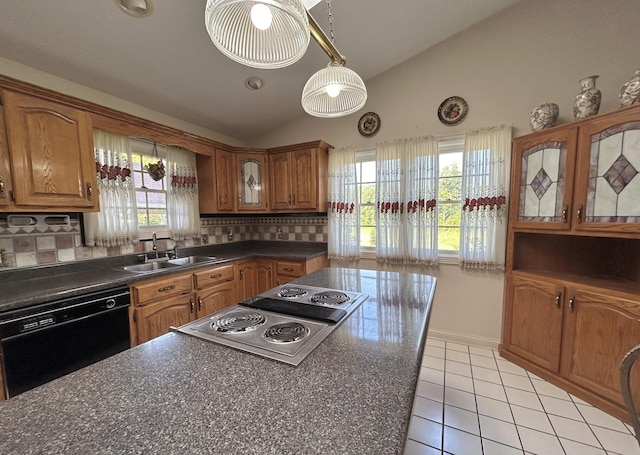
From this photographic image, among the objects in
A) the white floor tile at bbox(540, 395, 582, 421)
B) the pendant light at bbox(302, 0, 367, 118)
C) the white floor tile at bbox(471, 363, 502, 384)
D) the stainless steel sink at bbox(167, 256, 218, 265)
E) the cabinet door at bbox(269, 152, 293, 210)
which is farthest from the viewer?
the cabinet door at bbox(269, 152, 293, 210)

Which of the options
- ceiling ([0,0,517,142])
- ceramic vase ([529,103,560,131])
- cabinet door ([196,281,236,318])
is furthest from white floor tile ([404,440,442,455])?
ceiling ([0,0,517,142])

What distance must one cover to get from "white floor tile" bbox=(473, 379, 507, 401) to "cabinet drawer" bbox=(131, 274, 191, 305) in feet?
7.94

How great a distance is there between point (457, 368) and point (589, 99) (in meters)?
2.17

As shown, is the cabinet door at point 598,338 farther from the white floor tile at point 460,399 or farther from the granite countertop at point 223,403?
the granite countertop at point 223,403

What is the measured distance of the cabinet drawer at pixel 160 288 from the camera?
1.82 meters

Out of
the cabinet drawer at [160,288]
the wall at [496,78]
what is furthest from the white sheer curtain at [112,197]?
the wall at [496,78]

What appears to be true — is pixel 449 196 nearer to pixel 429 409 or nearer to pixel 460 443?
pixel 429 409

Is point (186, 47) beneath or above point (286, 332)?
above

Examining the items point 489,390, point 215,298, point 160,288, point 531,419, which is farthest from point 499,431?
point 160,288

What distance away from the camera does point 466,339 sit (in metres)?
2.46

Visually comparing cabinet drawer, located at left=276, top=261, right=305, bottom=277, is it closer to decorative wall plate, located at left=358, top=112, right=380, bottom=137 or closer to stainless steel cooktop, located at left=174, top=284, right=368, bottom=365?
stainless steel cooktop, located at left=174, top=284, right=368, bottom=365

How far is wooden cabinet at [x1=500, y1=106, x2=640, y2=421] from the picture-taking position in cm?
152

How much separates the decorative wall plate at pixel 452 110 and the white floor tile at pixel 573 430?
235 centimetres

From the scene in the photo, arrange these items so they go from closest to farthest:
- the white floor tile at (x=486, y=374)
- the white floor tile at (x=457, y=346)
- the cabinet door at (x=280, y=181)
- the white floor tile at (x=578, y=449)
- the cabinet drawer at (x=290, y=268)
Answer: the white floor tile at (x=578, y=449), the white floor tile at (x=486, y=374), the white floor tile at (x=457, y=346), the cabinet drawer at (x=290, y=268), the cabinet door at (x=280, y=181)
